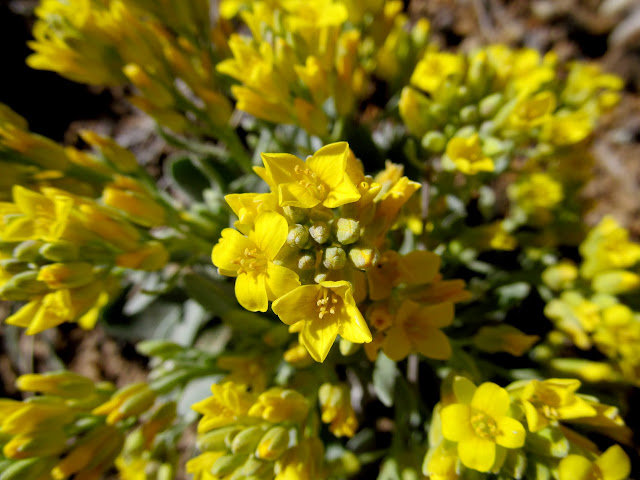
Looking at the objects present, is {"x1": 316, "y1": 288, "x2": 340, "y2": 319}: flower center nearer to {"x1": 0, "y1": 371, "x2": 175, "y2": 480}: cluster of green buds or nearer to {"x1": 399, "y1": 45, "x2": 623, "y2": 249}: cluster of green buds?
{"x1": 399, "y1": 45, "x2": 623, "y2": 249}: cluster of green buds

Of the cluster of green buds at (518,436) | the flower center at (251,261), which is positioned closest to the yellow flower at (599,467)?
the cluster of green buds at (518,436)

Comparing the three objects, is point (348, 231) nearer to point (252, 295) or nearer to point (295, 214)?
point (295, 214)

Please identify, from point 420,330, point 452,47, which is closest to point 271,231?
point 420,330

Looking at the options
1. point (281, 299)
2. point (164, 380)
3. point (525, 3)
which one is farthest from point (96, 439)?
point (525, 3)

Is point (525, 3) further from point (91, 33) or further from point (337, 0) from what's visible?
point (91, 33)

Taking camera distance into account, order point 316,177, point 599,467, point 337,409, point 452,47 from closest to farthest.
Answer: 1. point 316,177
2. point 599,467
3. point 337,409
4. point 452,47
